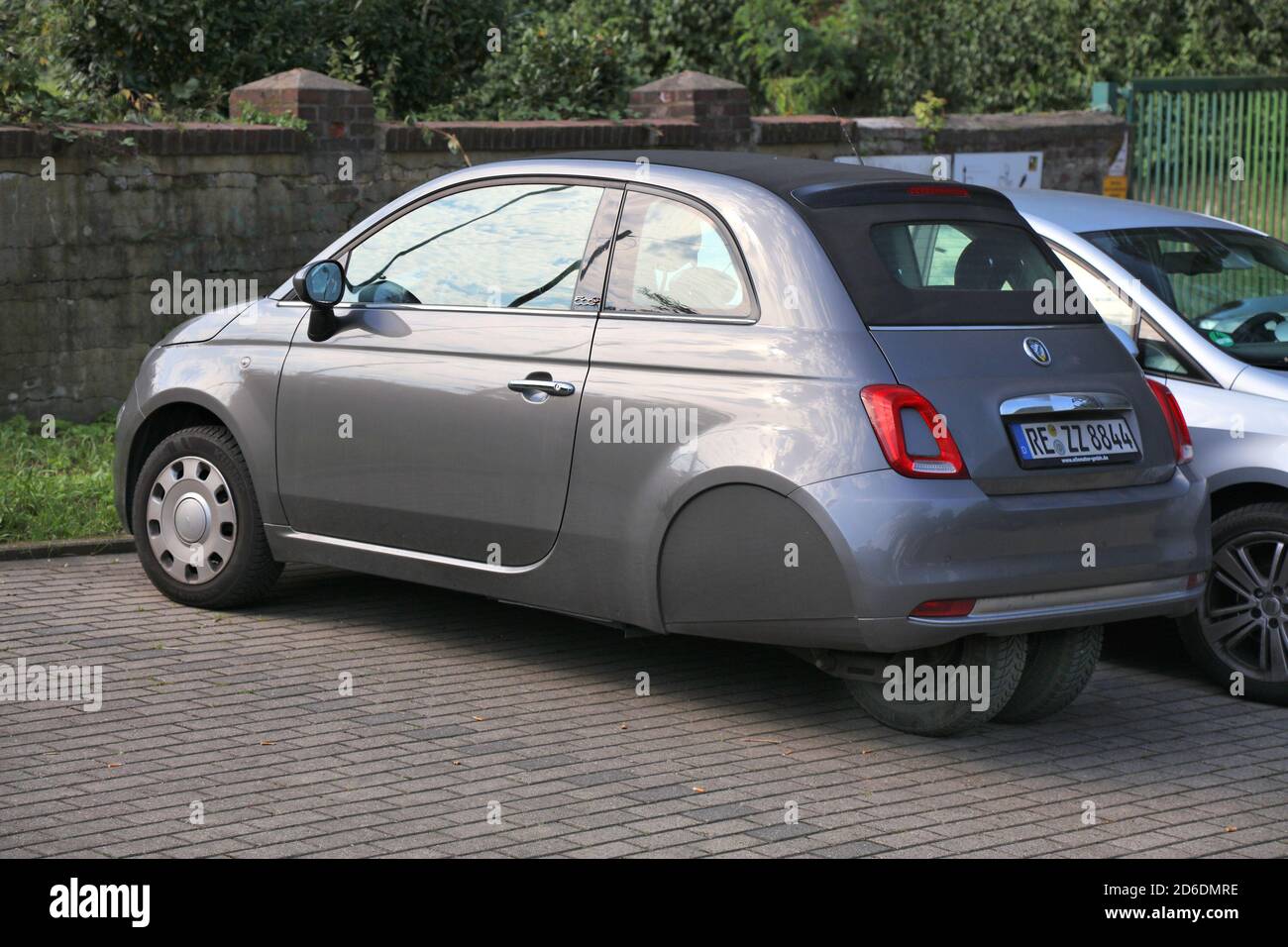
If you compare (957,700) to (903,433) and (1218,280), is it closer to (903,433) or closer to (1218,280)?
(903,433)

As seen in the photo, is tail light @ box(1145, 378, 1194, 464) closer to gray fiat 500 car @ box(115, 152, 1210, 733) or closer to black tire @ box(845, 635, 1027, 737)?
gray fiat 500 car @ box(115, 152, 1210, 733)

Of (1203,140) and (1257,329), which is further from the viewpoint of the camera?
(1203,140)

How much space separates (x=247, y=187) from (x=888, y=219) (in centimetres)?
661

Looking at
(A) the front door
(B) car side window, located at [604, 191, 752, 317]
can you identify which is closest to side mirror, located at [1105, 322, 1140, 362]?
(B) car side window, located at [604, 191, 752, 317]

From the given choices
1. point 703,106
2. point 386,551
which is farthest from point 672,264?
point 703,106

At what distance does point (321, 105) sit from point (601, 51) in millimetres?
3368

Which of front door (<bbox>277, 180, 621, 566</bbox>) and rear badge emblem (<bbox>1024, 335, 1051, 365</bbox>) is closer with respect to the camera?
rear badge emblem (<bbox>1024, 335, 1051, 365</bbox>)

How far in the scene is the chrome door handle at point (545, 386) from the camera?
6152 mm

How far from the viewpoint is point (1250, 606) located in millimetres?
6691

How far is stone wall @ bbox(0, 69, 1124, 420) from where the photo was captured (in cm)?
1080

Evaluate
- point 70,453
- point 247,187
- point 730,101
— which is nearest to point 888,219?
point 70,453

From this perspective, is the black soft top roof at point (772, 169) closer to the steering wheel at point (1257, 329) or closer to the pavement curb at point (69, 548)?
the steering wheel at point (1257, 329)

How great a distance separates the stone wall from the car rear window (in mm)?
6459

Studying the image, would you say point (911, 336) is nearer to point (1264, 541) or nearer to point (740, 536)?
point (740, 536)
